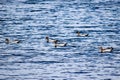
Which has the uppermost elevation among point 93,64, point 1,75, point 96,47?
point 96,47

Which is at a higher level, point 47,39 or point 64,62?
point 47,39

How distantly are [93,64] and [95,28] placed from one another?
9.86 meters

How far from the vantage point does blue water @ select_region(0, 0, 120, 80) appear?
22891mm

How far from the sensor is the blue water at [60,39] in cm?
2289

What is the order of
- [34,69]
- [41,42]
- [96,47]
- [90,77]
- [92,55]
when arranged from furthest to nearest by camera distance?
1. [41,42]
2. [96,47]
3. [92,55]
4. [34,69]
5. [90,77]

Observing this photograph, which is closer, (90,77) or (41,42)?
(90,77)

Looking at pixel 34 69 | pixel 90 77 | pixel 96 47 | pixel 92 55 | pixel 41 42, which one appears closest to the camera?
pixel 90 77

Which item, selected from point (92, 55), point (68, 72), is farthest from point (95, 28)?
point (68, 72)

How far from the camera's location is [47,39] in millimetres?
29969

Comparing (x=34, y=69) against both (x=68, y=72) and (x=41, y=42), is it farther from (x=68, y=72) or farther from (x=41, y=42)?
(x=41, y=42)

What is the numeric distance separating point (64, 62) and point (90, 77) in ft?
11.1

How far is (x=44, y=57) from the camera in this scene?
84.6 feet

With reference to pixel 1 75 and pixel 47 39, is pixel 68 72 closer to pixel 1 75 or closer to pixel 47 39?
pixel 1 75

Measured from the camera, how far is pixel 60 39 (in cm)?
3045
